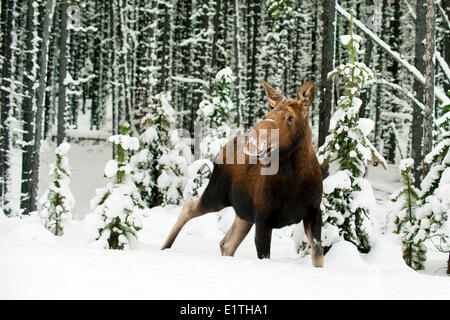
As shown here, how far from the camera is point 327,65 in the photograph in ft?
35.2

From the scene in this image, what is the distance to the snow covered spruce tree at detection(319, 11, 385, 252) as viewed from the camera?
21.6 feet

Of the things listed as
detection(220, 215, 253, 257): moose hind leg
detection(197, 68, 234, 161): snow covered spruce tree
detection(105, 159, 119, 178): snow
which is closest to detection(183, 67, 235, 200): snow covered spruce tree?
detection(197, 68, 234, 161): snow covered spruce tree

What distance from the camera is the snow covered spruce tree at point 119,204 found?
6.22 meters

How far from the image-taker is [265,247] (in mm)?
5234

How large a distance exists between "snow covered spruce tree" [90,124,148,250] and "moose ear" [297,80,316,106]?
245 cm

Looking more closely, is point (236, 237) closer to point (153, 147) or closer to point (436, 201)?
point (436, 201)

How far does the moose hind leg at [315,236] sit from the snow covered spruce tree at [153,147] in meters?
9.22

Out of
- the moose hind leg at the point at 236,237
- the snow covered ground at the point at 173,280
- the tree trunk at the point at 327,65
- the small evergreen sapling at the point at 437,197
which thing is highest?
the tree trunk at the point at 327,65

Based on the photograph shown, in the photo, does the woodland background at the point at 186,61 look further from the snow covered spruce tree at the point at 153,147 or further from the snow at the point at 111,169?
the snow at the point at 111,169

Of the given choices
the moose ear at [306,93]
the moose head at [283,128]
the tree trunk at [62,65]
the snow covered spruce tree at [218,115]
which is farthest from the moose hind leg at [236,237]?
the tree trunk at [62,65]

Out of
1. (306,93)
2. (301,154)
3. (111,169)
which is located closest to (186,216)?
(111,169)

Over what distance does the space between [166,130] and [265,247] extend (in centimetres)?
958

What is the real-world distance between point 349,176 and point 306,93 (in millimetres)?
1981
